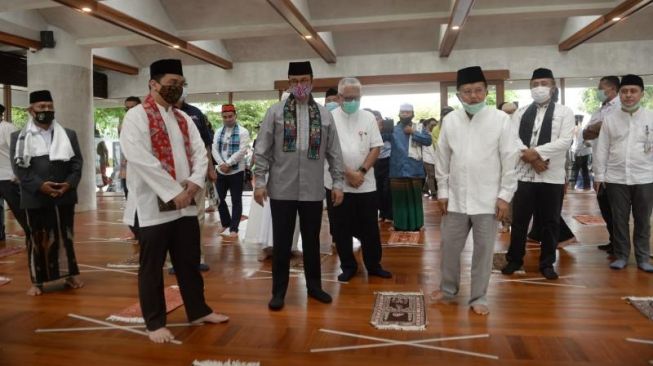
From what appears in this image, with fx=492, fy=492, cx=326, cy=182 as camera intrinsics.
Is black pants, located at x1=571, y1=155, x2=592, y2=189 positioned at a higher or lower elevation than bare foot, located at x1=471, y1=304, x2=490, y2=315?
higher

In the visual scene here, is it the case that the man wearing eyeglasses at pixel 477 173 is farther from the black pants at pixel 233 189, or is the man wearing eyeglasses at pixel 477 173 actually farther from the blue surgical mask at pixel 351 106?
the black pants at pixel 233 189

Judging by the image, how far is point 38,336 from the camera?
2.83m

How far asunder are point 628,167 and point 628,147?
165 mm

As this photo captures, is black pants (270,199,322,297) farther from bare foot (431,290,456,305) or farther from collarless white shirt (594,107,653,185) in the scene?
collarless white shirt (594,107,653,185)

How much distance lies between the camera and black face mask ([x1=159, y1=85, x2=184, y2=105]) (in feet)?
8.99

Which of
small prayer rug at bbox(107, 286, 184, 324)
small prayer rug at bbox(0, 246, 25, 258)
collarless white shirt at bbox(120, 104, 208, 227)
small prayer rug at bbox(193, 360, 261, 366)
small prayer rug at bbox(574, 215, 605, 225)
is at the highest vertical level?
collarless white shirt at bbox(120, 104, 208, 227)

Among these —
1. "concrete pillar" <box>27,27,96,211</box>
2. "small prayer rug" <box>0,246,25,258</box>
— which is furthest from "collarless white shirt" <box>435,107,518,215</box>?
"concrete pillar" <box>27,27,96,211</box>

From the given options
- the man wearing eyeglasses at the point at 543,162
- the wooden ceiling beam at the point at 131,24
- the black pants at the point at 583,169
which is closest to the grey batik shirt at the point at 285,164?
the man wearing eyeglasses at the point at 543,162

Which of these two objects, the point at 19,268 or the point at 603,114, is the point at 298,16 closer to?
the point at 603,114

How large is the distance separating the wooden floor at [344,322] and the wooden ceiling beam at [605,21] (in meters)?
4.68

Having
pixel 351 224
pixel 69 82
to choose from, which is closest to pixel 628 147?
pixel 351 224

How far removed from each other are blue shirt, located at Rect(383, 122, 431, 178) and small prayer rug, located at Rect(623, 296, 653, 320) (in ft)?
9.43

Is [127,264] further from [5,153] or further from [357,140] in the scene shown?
[357,140]

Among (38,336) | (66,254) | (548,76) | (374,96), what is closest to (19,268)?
(66,254)
